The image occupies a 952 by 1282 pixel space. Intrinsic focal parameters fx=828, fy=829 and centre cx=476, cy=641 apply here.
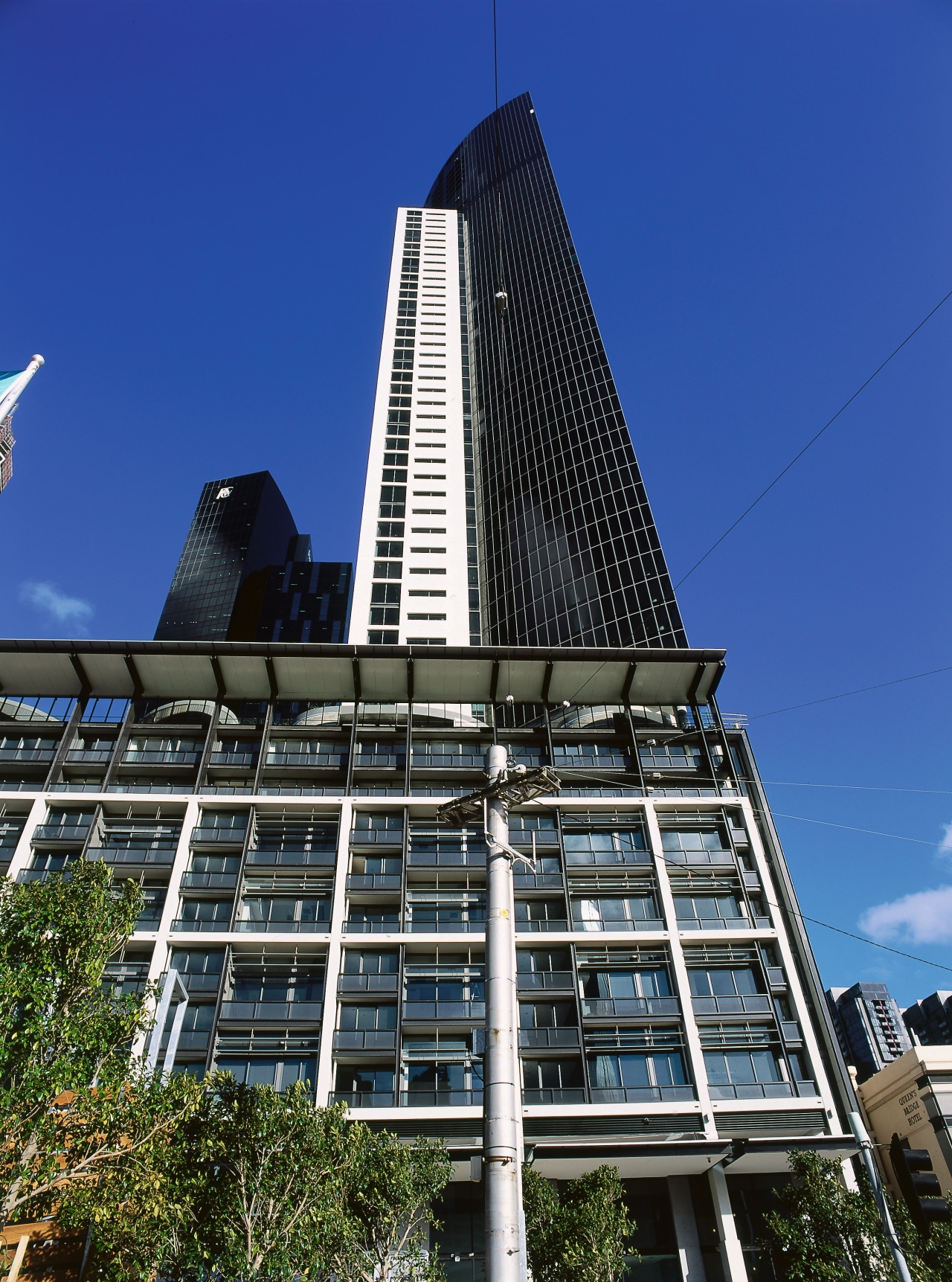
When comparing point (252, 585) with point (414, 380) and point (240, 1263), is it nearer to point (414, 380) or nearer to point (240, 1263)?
point (414, 380)

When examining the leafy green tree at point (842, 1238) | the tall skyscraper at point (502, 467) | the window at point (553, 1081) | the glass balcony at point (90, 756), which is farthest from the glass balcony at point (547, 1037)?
the tall skyscraper at point (502, 467)

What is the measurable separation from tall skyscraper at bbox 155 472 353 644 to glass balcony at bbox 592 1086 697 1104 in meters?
128

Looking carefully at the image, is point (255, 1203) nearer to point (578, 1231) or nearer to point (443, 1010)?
point (578, 1231)

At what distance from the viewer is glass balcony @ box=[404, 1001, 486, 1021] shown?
3941 centimetres

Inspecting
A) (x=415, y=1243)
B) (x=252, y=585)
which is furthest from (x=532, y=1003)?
(x=252, y=585)

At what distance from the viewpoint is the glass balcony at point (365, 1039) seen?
37.9 m

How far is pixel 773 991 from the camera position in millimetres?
41281

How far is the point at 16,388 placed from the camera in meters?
43.8

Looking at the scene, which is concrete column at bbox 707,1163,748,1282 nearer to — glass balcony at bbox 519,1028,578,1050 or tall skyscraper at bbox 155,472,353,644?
glass balcony at bbox 519,1028,578,1050

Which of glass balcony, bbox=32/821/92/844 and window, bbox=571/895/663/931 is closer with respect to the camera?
window, bbox=571/895/663/931

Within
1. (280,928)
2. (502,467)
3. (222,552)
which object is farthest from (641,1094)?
(222,552)

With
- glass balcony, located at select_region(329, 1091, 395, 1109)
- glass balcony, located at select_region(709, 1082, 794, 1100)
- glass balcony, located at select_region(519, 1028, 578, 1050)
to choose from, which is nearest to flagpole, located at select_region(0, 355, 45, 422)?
glass balcony, located at select_region(329, 1091, 395, 1109)

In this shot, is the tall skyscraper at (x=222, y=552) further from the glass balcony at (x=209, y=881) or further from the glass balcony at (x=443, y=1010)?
the glass balcony at (x=443, y=1010)

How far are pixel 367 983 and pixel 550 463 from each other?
6202 cm
